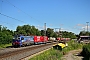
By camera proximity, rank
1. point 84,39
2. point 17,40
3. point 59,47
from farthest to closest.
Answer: point 84,39
point 17,40
point 59,47

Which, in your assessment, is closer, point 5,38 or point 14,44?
point 14,44

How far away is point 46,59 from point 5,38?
36997mm

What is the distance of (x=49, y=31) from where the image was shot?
527 ft

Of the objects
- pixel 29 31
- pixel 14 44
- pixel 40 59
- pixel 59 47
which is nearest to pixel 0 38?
pixel 14 44

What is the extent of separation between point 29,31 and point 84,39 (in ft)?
206

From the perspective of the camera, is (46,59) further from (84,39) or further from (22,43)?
(84,39)

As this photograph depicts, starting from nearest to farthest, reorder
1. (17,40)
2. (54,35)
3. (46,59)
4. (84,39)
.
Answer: (46,59)
(17,40)
(84,39)
(54,35)

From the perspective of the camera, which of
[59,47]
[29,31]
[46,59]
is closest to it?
[46,59]

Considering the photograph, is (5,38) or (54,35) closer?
(5,38)

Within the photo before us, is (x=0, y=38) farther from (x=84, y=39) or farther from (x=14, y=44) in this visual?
(x=84, y=39)

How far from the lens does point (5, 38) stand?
55656 millimetres

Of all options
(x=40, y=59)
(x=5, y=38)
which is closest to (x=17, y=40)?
(x=5, y=38)

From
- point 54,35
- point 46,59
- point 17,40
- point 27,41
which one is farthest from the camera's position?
point 54,35

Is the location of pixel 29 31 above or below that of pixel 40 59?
above
